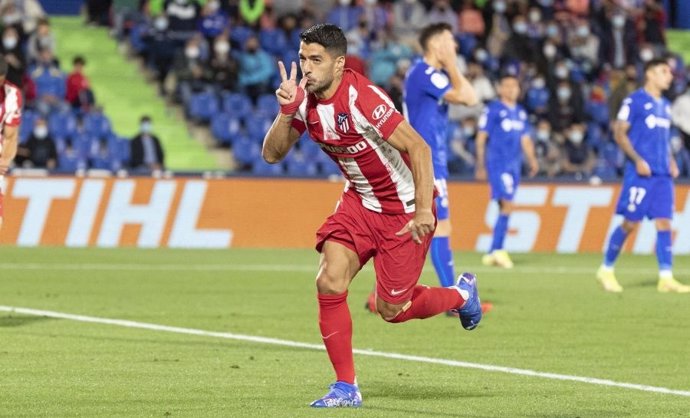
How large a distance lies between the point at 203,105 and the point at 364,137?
728 inches

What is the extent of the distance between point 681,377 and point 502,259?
984 cm

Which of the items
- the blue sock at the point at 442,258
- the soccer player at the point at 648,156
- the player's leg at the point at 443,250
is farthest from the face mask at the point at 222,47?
the blue sock at the point at 442,258

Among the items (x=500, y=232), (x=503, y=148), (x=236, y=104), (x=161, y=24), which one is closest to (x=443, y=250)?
(x=500, y=232)

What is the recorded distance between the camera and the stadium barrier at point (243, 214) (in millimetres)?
21406

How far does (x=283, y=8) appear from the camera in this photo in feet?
96.7

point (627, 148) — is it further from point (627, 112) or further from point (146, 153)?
point (146, 153)

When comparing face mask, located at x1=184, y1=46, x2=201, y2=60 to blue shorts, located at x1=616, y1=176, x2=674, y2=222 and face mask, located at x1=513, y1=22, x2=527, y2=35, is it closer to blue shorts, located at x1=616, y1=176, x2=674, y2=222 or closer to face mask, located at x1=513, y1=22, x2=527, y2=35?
face mask, located at x1=513, y1=22, x2=527, y2=35

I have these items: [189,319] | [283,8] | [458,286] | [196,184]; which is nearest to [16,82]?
[196,184]

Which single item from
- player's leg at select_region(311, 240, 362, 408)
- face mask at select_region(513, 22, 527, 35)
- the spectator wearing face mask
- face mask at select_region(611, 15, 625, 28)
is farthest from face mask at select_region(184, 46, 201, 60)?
player's leg at select_region(311, 240, 362, 408)

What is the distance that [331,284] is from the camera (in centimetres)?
827

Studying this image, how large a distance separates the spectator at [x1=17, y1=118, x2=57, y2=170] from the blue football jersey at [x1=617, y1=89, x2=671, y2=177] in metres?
10.3

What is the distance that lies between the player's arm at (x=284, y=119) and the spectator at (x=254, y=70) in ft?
60.5

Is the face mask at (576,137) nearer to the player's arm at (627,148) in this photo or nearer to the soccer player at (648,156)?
the soccer player at (648,156)

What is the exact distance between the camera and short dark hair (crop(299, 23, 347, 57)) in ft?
26.2
